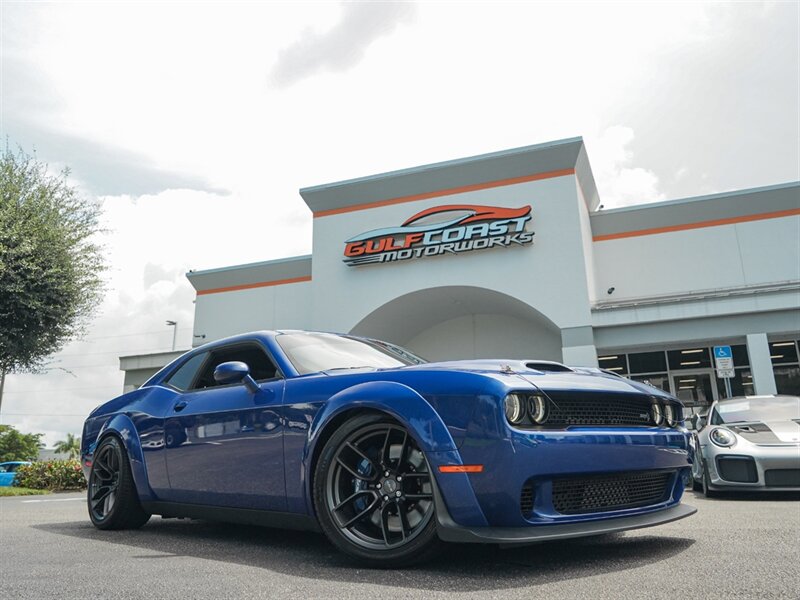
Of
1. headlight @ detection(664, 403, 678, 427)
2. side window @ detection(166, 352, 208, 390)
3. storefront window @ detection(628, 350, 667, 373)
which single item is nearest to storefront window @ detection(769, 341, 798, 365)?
storefront window @ detection(628, 350, 667, 373)

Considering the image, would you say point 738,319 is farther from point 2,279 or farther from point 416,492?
point 2,279

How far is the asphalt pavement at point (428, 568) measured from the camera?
91.5 inches

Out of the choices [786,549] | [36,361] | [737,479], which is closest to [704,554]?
[786,549]

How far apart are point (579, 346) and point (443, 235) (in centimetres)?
517

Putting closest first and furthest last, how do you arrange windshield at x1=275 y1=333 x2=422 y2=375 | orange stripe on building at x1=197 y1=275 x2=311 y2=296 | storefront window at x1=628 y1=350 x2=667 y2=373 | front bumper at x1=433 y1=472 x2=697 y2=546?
front bumper at x1=433 y1=472 x2=697 y2=546 → windshield at x1=275 y1=333 x2=422 y2=375 → storefront window at x1=628 y1=350 x2=667 y2=373 → orange stripe on building at x1=197 y1=275 x2=311 y2=296

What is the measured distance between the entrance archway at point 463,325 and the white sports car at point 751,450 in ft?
35.2

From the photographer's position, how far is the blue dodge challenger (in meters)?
2.61

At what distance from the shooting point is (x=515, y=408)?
2695mm

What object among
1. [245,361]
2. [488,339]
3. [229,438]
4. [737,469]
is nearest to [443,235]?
[488,339]

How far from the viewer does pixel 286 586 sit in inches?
97.1

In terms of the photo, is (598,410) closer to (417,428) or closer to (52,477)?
(417,428)

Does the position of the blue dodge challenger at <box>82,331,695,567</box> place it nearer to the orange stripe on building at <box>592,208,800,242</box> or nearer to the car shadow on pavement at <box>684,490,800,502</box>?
the car shadow on pavement at <box>684,490,800,502</box>

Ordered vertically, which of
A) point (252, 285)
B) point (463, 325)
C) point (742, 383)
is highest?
point (252, 285)

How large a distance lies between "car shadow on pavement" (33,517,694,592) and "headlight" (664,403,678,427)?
614 mm
